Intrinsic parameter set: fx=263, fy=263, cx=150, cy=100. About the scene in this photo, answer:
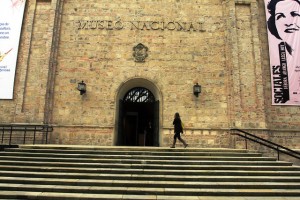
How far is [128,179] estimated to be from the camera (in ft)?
22.7

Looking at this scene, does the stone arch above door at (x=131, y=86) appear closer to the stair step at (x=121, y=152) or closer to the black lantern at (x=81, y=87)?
the black lantern at (x=81, y=87)

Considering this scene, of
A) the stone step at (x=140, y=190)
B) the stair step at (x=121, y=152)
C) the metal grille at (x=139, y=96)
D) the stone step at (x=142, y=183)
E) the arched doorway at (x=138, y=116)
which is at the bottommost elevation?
the stone step at (x=140, y=190)

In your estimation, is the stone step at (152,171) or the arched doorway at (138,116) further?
the arched doorway at (138,116)

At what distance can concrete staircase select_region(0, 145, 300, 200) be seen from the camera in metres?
6.18

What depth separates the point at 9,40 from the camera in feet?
40.2

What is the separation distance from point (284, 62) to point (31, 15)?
12128 millimetres

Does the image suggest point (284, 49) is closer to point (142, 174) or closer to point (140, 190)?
point (142, 174)

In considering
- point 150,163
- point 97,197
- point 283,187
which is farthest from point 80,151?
point 283,187

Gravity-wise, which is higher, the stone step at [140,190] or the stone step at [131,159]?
the stone step at [131,159]

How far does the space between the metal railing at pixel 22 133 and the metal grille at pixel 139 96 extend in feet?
13.5

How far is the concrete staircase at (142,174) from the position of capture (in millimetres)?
6180

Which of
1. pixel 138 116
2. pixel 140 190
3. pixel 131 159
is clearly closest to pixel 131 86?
pixel 138 116

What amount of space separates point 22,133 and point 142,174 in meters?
6.64

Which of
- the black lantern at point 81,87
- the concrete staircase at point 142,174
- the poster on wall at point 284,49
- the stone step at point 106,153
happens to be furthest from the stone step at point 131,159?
the poster on wall at point 284,49
